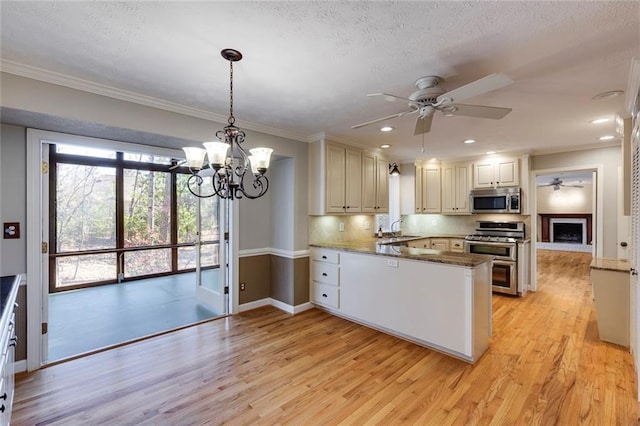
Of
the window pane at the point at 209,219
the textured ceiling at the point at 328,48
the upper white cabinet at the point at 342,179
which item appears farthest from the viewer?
the window pane at the point at 209,219

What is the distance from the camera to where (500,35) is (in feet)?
5.82

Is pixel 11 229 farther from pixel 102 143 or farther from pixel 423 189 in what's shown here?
pixel 423 189

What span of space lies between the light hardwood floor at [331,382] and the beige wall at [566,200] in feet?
27.9

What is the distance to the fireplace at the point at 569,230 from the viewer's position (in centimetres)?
995

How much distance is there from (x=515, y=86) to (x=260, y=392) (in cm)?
322

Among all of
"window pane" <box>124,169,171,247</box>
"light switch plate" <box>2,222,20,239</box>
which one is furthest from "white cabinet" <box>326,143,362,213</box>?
"window pane" <box>124,169,171,247</box>

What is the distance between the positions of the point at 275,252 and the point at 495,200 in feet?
12.7

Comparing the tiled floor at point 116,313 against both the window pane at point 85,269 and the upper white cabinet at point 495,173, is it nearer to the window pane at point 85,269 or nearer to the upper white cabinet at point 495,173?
the window pane at point 85,269

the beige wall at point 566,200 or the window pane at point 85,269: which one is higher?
the beige wall at point 566,200

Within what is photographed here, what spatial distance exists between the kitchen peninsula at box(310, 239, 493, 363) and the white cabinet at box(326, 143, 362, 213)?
2.43ft

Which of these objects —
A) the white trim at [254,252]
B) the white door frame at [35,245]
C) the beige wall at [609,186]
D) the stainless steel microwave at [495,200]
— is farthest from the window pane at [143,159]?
the beige wall at [609,186]

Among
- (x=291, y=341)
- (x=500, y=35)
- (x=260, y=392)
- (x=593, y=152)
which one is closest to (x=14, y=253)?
(x=260, y=392)

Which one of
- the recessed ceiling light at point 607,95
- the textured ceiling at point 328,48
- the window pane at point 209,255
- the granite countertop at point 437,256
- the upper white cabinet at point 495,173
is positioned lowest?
the window pane at point 209,255

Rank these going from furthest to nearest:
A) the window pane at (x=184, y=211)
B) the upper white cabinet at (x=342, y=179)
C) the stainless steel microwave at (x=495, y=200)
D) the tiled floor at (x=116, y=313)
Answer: the window pane at (x=184, y=211)
the stainless steel microwave at (x=495, y=200)
the upper white cabinet at (x=342, y=179)
the tiled floor at (x=116, y=313)
